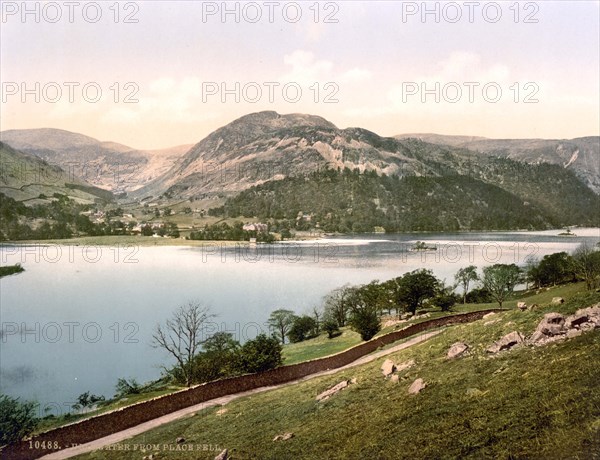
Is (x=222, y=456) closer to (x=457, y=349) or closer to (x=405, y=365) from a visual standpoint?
(x=405, y=365)

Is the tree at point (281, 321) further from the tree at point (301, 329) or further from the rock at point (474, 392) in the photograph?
the rock at point (474, 392)

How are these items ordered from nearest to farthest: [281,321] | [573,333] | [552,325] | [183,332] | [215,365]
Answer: [573,333], [552,325], [215,365], [183,332], [281,321]

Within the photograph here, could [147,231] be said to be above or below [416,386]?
above

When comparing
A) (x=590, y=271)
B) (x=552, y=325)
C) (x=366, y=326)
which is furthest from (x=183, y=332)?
(x=590, y=271)

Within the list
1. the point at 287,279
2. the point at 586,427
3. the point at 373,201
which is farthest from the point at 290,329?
the point at 373,201

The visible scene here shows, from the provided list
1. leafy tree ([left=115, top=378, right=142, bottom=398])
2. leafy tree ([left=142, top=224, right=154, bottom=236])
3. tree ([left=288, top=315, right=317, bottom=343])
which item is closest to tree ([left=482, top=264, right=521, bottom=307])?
tree ([left=288, top=315, right=317, bottom=343])

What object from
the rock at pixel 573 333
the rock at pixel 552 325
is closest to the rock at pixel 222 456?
the rock at pixel 552 325
